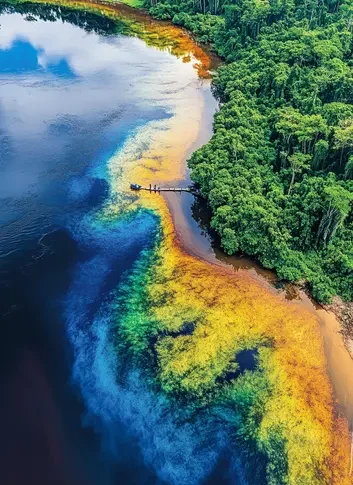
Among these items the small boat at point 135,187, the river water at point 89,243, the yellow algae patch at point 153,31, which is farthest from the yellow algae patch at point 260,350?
the yellow algae patch at point 153,31

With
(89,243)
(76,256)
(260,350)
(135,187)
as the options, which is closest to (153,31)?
(135,187)

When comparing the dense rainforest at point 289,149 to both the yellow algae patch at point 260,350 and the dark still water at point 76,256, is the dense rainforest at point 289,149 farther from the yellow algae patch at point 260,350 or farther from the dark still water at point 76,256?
the dark still water at point 76,256

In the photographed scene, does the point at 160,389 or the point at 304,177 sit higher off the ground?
the point at 304,177

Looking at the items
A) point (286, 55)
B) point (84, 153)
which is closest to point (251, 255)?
point (84, 153)

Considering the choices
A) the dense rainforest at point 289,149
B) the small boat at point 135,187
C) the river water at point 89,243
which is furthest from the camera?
the small boat at point 135,187

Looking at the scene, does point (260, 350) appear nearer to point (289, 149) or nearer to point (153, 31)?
point (289, 149)

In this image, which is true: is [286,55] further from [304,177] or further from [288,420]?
[288,420]
